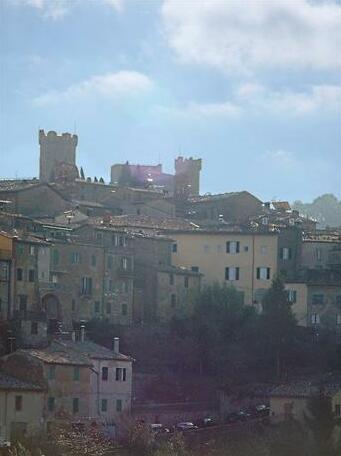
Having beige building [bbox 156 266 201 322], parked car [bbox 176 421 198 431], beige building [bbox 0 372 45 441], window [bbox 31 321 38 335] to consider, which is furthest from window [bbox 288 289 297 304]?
beige building [bbox 0 372 45 441]

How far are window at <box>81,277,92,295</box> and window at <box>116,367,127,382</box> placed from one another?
7481mm

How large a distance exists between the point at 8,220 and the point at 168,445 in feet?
70.9

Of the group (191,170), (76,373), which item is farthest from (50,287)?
(191,170)

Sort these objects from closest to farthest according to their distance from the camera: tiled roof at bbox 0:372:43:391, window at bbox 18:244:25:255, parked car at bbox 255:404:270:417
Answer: tiled roof at bbox 0:372:43:391, parked car at bbox 255:404:270:417, window at bbox 18:244:25:255

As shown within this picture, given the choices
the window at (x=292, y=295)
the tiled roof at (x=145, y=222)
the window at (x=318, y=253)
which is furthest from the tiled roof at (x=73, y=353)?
the window at (x=318, y=253)

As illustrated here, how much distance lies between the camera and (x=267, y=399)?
61.6m

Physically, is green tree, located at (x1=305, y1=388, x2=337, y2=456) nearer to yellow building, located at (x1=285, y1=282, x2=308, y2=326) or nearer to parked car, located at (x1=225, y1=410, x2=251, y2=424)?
parked car, located at (x1=225, y1=410, x2=251, y2=424)

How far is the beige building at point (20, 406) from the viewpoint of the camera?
53.0m

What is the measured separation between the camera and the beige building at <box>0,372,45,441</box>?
5303 cm

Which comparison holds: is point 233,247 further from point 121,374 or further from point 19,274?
point 121,374

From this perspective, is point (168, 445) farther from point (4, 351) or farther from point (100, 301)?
point (100, 301)

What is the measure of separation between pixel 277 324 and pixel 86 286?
28.6 ft

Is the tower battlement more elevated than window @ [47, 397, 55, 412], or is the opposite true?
the tower battlement

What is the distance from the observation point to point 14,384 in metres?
54.3
